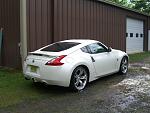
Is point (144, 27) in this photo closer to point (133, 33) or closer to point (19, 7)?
point (133, 33)

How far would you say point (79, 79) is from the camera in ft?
26.8

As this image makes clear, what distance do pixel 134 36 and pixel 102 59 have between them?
45.1 ft

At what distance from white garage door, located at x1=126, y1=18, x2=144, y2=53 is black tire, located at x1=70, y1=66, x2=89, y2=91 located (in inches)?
514

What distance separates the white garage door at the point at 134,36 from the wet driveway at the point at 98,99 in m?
12.0

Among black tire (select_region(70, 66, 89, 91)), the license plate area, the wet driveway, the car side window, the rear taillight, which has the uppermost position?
the car side window

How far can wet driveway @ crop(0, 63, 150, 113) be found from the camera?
20.9 ft

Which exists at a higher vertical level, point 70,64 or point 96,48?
point 96,48

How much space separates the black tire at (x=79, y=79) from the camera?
791 cm

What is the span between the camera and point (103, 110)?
6.28m

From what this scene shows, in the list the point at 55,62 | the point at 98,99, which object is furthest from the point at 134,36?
the point at 98,99

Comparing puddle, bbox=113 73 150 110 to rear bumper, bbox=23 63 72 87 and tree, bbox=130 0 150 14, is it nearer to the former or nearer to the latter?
rear bumper, bbox=23 63 72 87

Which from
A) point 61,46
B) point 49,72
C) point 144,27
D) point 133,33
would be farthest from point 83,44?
point 144,27

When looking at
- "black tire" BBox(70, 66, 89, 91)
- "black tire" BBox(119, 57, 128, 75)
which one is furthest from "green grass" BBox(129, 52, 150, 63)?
"black tire" BBox(70, 66, 89, 91)

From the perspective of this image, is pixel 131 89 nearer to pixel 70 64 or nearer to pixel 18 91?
pixel 70 64
